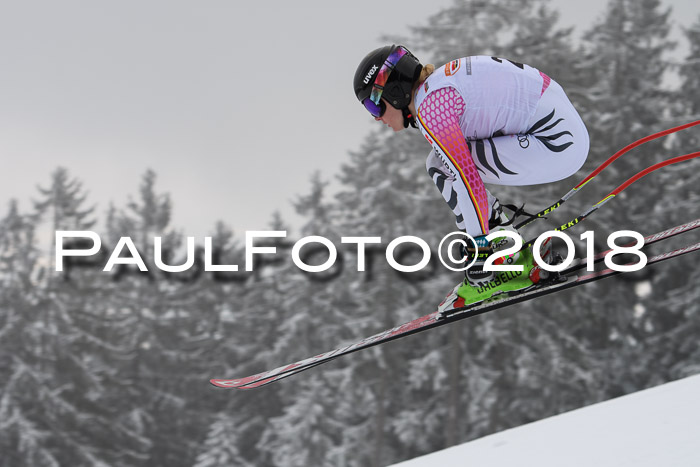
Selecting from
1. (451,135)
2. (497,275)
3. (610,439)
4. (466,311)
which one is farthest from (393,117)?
(610,439)

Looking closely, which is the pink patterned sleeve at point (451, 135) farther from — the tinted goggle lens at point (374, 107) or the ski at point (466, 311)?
the ski at point (466, 311)

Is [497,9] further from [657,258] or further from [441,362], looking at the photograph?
[657,258]

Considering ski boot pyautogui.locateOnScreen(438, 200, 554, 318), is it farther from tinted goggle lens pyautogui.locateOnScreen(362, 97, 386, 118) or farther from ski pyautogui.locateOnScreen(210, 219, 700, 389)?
tinted goggle lens pyautogui.locateOnScreen(362, 97, 386, 118)

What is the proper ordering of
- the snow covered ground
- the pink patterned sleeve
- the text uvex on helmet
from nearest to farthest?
the snow covered ground, the pink patterned sleeve, the text uvex on helmet

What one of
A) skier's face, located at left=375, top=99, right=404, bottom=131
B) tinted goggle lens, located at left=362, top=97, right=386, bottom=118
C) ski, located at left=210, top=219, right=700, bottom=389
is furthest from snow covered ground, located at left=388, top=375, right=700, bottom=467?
tinted goggle lens, located at left=362, top=97, right=386, bottom=118

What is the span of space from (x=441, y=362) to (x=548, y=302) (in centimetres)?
406

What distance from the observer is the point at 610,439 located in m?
3.29

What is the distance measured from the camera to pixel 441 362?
797 inches

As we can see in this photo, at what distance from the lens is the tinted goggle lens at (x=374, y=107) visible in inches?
141

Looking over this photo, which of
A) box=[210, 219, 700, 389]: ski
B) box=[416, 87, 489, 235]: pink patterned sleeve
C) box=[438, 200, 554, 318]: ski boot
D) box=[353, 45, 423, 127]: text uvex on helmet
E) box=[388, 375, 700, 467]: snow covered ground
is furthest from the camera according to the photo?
box=[210, 219, 700, 389]: ski

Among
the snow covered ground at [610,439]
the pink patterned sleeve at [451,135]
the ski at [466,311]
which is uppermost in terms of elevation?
the pink patterned sleeve at [451,135]

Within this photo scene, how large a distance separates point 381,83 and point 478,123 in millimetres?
564

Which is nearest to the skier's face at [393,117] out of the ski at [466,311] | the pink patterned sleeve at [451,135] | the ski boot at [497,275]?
the pink patterned sleeve at [451,135]

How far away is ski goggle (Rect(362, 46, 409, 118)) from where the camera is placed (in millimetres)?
3535
